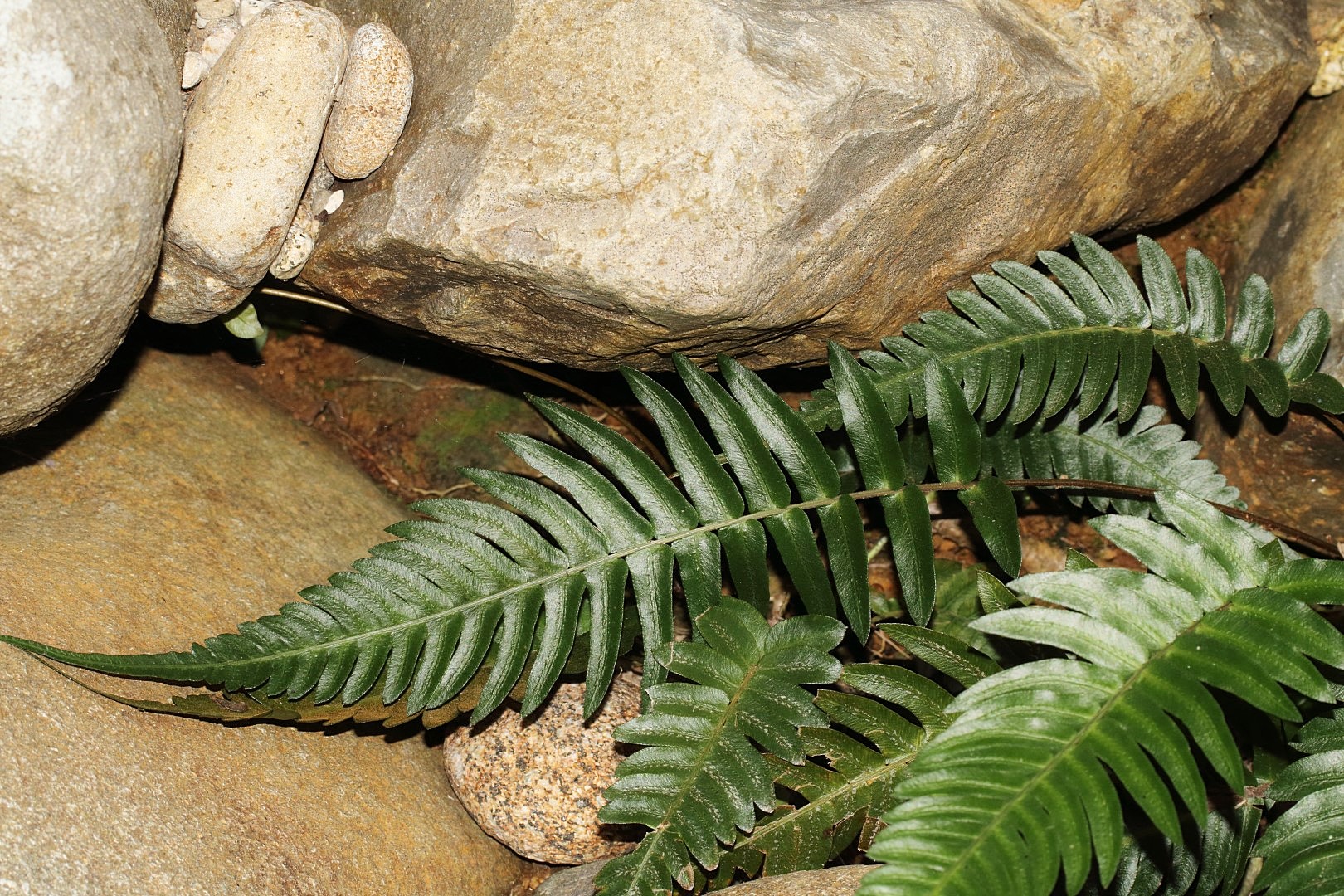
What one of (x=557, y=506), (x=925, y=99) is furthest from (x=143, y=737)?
(x=925, y=99)

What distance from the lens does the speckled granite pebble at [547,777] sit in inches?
103

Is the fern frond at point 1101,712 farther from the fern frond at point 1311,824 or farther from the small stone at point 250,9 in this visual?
the small stone at point 250,9

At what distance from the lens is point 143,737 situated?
2236 mm

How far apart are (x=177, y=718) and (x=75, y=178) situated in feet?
3.68

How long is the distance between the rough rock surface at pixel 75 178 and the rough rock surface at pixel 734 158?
510mm

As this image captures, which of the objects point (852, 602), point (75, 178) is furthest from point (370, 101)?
point (852, 602)

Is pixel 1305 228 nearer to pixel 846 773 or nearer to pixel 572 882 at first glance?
pixel 846 773

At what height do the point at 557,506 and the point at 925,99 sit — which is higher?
the point at 925,99

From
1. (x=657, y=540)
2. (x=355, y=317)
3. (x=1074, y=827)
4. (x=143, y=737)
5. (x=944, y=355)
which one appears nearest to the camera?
(x=1074, y=827)

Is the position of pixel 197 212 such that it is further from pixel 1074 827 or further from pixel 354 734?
pixel 1074 827

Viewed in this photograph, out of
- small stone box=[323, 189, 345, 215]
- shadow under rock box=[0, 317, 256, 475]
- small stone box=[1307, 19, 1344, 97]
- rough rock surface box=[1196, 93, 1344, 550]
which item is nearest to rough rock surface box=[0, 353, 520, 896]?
shadow under rock box=[0, 317, 256, 475]

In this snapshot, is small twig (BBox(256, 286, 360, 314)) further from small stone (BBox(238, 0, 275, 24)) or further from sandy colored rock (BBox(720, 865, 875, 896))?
sandy colored rock (BBox(720, 865, 875, 896))

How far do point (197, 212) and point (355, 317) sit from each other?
93 centimetres

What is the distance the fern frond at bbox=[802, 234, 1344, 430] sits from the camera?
2.53 metres
